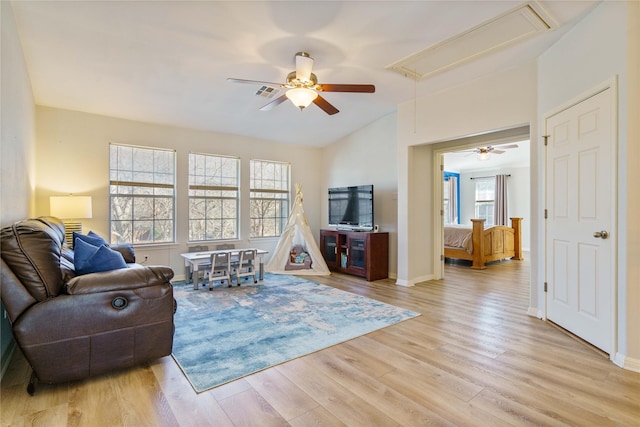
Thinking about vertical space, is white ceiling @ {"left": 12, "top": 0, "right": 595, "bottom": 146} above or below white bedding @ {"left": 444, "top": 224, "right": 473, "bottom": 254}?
above

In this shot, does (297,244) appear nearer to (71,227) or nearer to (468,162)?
(71,227)

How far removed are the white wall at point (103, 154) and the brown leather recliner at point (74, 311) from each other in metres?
2.68

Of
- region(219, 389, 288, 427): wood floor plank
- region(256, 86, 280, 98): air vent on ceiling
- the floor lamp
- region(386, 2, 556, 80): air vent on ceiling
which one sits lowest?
region(219, 389, 288, 427): wood floor plank

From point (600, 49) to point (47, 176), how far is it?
244 inches

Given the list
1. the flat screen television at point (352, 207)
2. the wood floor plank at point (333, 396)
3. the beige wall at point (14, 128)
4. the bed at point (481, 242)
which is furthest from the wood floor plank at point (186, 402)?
the bed at point (481, 242)

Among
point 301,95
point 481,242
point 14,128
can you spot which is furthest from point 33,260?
point 481,242

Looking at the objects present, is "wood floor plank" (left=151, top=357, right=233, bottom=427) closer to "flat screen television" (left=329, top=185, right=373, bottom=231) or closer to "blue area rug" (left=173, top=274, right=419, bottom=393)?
"blue area rug" (left=173, top=274, right=419, bottom=393)

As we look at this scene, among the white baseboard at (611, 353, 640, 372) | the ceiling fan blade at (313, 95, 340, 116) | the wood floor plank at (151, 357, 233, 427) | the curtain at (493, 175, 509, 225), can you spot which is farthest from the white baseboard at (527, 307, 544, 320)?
the curtain at (493, 175, 509, 225)

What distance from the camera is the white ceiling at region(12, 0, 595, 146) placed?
2.59m

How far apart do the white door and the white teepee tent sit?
140 inches

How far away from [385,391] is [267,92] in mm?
3658

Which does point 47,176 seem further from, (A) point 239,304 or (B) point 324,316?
(B) point 324,316

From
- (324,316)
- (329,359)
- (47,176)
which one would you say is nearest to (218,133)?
(47,176)

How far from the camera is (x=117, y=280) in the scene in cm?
215
